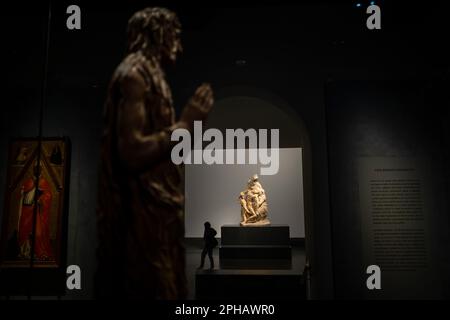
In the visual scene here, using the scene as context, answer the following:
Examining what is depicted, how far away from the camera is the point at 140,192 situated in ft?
6.37

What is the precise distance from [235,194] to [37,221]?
8717 mm

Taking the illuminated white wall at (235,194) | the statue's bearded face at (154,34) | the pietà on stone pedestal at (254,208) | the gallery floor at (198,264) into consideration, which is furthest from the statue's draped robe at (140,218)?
the illuminated white wall at (235,194)

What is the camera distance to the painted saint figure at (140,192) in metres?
1.88

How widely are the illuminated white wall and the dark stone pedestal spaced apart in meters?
3.95

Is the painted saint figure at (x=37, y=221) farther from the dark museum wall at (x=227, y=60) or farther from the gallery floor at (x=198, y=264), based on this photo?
the gallery floor at (x=198, y=264)

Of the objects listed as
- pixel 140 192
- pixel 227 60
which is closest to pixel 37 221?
pixel 140 192

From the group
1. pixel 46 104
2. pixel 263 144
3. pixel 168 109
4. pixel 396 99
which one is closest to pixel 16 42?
pixel 46 104

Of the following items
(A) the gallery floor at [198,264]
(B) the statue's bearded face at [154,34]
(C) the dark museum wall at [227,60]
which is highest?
(C) the dark museum wall at [227,60]

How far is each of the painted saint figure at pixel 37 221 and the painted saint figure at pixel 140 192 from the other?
2.59 m

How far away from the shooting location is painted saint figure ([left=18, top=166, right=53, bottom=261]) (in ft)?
13.5

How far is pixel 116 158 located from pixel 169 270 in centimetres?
69

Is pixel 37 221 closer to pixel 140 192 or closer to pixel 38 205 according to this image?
pixel 38 205
